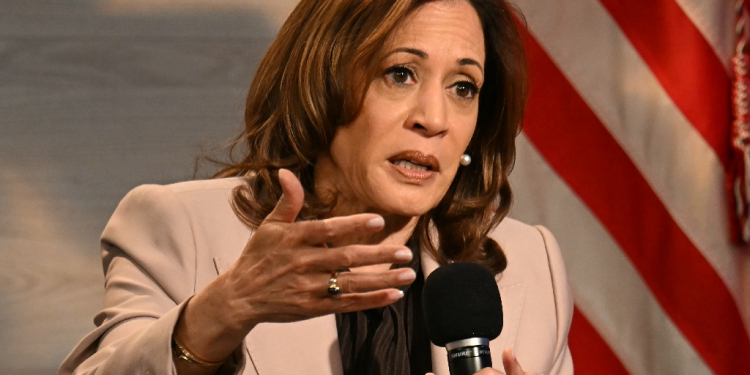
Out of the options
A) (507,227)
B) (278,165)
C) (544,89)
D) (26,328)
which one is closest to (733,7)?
(544,89)

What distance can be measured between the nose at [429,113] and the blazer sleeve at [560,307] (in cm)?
43

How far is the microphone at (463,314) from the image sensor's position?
995mm

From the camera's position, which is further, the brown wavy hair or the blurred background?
the blurred background

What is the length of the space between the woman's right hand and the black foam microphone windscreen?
13cm

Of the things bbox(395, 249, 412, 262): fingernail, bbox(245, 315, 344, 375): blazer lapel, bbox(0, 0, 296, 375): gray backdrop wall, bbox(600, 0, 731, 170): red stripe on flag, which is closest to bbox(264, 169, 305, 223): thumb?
bbox(395, 249, 412, 262): fingernail

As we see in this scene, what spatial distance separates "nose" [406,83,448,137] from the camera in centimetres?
140

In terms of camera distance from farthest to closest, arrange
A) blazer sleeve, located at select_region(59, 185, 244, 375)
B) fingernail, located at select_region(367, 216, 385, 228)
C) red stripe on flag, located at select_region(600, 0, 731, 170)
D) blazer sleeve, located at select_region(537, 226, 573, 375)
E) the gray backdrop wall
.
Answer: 1. red stripe on flag, located at select_region(600, 0, 731, 170)
2. the gray backdrop wall
3. blazer sleeve, located at select_region(537, 226, 573, 375)
4. blazer sleeve, located at select_region(59, 185, 244, 375)
5. fingernail, located at select_region(367, 216, 385, 228)

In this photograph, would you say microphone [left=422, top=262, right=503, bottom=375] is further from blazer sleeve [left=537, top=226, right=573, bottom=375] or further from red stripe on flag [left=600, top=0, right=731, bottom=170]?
red stripe on flag [left=600, top=0, right=731, bottom=170]

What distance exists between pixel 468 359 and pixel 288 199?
28 centimetres

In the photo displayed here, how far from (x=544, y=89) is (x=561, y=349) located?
2.30 ft

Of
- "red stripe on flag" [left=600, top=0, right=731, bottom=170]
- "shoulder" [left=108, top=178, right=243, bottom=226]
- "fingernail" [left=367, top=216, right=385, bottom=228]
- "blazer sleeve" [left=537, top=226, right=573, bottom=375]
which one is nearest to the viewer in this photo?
"fingernail" [left=367, top=216, right=385, bottom=228]

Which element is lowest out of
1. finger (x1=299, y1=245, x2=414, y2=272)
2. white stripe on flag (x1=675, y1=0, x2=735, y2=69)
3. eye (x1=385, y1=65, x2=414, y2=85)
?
finger (x1=299, y1=245, x2=414, y2=272)

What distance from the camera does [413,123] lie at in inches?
55.1

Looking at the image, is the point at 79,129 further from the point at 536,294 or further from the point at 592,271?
the point at 592,271
